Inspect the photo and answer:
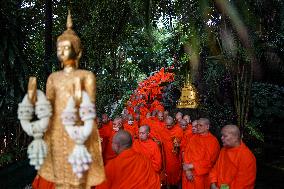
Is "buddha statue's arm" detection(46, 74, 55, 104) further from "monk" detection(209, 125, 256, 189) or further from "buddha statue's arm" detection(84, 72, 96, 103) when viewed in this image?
"monk" detection(209, 125, 256, 189)

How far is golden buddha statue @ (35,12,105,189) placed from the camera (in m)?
3.24

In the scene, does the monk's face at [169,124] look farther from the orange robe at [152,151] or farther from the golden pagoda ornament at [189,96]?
the golden pagoda ornament at [189,96]

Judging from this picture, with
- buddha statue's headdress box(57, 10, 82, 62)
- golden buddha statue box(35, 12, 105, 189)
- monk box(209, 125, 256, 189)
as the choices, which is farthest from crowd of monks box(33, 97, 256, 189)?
buddha statue's headdress box(57, 10, 82, 62)

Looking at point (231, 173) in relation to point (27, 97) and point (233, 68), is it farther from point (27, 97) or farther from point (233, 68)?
point (233, 68)

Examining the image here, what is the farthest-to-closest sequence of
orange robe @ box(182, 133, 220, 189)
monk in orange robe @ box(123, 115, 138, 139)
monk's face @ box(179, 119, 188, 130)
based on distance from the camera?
1. monk in orange robe @ box(123, 115, 138, 139)
2. monk's face @ box(179, 119, 188, 130)
3. orange robe @ box(182, 133, 220, 189)

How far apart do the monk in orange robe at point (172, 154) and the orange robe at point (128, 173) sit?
12.8ft

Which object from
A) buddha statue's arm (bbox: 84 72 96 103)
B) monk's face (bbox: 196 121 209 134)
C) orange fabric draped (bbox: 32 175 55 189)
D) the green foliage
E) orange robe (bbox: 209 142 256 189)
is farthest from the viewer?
the green foliage

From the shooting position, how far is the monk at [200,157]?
6.46m

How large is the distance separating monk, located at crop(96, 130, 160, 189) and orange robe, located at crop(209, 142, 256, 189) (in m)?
1.15

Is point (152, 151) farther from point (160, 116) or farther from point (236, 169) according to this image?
point (160, 116)

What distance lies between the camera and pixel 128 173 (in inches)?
180

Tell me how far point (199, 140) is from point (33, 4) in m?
9.85

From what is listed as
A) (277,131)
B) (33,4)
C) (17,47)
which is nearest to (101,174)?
(17,47)

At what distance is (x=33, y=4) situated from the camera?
13930 millimetres
